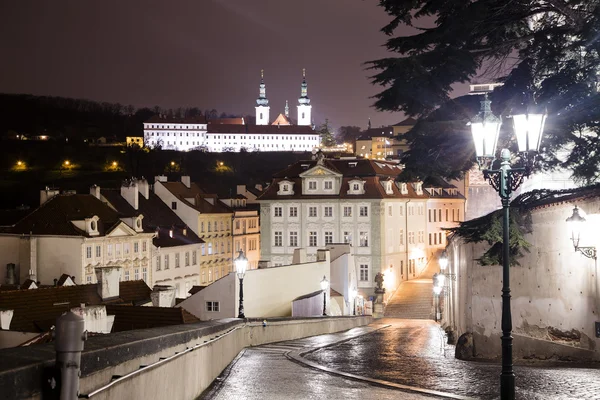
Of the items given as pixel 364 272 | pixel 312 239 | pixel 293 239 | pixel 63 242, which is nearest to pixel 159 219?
pixel 293 239

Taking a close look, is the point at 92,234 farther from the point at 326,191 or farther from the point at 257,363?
the point at 257,363

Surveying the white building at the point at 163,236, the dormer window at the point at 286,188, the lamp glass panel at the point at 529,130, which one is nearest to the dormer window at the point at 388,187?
the dormer window at the point at 286,188

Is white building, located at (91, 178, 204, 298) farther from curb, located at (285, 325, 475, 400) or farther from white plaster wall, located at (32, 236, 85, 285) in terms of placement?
curb, located at (285, 325, 475, 400)

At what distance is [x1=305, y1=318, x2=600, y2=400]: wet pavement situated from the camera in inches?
401

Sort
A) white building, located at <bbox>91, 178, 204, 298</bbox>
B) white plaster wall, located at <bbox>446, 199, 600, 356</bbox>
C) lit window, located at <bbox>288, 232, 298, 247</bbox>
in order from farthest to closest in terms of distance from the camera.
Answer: lit window, located at <bbox>288, 232, 298, 247</bbox> < white building, located at <bbox>91, 178, 204, 298</bbox> < white plaster wall, located at <bbox>446, 199, 600, 356</bbox>

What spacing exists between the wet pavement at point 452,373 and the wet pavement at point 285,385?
78cm

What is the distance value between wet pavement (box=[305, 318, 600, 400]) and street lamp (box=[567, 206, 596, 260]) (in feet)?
6.73

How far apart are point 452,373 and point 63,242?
3711 cm

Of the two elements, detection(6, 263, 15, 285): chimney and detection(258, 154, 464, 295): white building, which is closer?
detection(6, 263, 15, 285): chimney

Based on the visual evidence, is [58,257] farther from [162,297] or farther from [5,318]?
[5,318]

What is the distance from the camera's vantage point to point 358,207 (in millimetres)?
58125

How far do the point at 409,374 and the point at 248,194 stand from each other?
73.3 meters

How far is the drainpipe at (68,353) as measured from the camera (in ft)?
15.1

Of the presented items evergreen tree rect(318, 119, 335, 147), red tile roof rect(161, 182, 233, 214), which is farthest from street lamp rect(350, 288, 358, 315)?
evergreen tree rect(318, 119, 335, 147)
